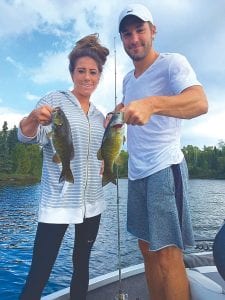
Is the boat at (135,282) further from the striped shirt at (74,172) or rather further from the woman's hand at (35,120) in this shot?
the woman's hand at (35,120)

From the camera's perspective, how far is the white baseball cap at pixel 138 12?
3588 millimetres

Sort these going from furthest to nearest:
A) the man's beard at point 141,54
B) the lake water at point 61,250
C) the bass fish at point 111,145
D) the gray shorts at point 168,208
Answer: the lake water at point 61,250, the man's beard at point 141,54, the gray shorts at point 168,208, the bass fish at point 111,145

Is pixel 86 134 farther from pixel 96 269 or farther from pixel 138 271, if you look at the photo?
pixel 96 269

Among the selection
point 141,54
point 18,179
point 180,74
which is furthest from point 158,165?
point 18,179

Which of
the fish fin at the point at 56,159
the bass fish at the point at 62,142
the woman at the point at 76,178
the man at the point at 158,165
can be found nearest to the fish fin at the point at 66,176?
the bass fish at the point at 62,142

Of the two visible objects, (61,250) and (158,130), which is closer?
(158,130)

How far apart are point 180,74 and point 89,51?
1308 millimetres

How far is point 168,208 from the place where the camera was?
3.42 meters

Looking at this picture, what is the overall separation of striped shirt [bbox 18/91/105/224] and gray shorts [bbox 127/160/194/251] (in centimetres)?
71

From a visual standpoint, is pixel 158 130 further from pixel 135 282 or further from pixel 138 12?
pixel 135 282

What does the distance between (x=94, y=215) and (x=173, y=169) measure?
3.75 ft

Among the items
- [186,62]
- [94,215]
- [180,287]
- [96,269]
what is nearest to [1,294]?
[96,269]

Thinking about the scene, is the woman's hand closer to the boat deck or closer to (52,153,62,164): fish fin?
(52,153,62,164): fish fin

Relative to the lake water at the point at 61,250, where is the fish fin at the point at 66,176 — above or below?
above
